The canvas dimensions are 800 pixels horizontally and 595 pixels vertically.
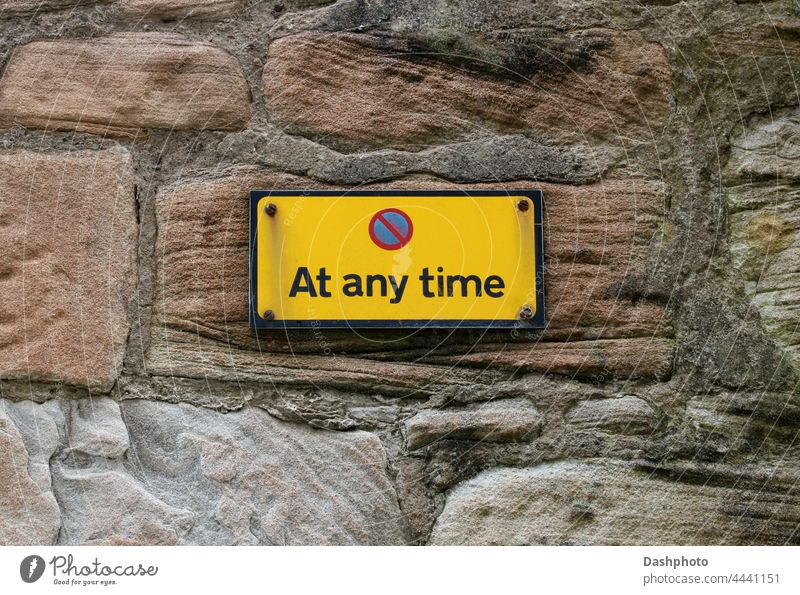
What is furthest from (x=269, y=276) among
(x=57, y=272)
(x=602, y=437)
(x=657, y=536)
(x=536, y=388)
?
(x=657, y=536)

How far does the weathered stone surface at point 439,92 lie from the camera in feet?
4.74

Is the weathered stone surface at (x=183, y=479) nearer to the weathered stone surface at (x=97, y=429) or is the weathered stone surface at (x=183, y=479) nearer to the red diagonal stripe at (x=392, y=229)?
the weathered stone surface at (x=97, y=429)

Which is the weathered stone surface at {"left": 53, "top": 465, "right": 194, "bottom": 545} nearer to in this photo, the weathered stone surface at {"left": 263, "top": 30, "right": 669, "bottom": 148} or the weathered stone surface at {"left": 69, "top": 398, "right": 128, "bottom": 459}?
the weathered stone surface at {"left": 69, "top": 398, "right": 128, "bottom": 459}

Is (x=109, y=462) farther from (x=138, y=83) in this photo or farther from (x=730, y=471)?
(x=730, y=471)

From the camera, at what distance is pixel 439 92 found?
1.45 meters

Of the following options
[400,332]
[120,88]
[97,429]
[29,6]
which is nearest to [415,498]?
[400,332]

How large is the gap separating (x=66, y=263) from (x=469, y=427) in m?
0.64

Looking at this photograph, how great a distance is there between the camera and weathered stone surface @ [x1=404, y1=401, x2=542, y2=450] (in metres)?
1.39

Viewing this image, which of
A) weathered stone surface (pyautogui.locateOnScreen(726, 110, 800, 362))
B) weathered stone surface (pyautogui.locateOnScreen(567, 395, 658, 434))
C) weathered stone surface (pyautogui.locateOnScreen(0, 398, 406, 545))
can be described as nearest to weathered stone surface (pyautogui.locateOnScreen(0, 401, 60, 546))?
weathered stone surface (pyautogui.locateOnScreen(0, 398, 406, 545))

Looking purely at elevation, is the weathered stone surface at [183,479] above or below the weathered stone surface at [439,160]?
Result: below

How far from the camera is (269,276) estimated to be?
4.56ft

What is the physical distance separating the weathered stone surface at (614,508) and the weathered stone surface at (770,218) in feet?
0.76

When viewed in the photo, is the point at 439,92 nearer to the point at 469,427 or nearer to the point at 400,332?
the point at 400,332

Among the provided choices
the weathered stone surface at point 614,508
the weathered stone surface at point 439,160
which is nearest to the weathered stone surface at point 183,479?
the weathered stone surface at point 614,508
